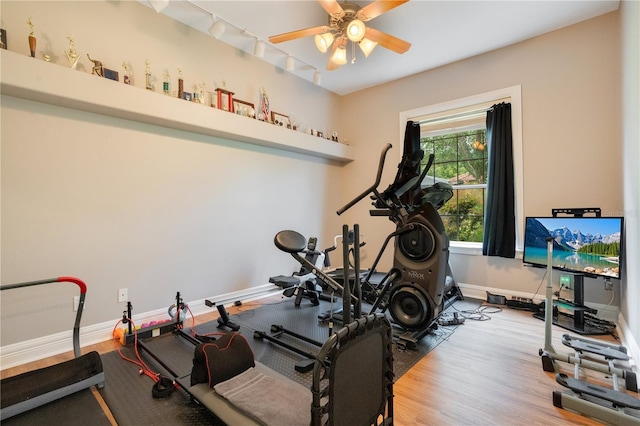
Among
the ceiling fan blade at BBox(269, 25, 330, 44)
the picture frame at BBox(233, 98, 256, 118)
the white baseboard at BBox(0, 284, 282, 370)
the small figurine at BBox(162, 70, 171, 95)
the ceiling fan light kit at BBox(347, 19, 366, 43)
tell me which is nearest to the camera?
the white baseboard at BBox(0, 284, 282, 370)

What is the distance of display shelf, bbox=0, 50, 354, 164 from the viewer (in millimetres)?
2127

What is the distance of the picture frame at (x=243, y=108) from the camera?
3.55 meters

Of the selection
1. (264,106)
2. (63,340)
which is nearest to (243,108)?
(264,106)

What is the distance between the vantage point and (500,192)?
11.8 feet

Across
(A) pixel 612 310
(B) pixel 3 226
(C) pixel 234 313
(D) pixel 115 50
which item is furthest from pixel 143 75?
(A) pixel 612 310

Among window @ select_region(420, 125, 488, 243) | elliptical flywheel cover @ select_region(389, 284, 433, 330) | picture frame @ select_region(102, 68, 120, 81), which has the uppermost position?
picture frame @ select_region(102, 68, 120, 81)

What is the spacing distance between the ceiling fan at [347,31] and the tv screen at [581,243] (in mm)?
2443

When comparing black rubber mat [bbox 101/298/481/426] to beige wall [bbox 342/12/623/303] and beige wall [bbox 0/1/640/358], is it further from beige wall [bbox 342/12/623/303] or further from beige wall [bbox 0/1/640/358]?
beige wall [bbox 342/12/623/303]

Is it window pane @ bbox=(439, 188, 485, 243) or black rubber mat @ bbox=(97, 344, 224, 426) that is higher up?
window pane @ bbox=(439, 188, 485, 243)

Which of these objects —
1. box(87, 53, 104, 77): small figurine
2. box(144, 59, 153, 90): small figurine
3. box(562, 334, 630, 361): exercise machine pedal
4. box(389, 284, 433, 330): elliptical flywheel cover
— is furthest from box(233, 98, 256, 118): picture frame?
box(562, 334, 630, 361): exercise machine pedal

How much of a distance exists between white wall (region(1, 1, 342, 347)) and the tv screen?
3.17 meters

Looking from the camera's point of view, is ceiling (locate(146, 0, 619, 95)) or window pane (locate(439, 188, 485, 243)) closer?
ceiling (locate(146, 0, 619, 95))

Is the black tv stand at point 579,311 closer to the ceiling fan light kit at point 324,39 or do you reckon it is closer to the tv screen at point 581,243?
the tv screen at point 581,243

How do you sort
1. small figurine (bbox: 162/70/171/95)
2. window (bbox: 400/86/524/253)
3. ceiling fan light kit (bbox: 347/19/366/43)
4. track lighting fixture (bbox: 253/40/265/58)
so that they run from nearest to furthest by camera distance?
ceiling fan light kit (bbox: 347/19/366/43) < small figurine (bbox: 162/70/171/95) < track lighting fixture (bbox: 253/40/265/58) < window (bbox: 400/86/524/253)
